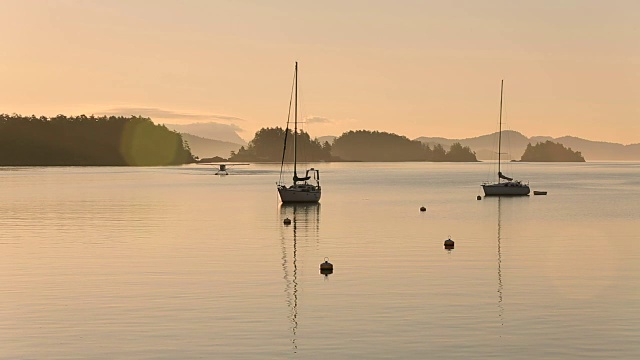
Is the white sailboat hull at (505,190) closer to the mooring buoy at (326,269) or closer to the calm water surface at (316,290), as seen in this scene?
the calm water surface at (316,290)

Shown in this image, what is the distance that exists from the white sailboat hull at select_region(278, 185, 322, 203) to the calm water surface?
25.9 m

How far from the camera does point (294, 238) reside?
68688 millimetres

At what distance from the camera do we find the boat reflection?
37.3 metres

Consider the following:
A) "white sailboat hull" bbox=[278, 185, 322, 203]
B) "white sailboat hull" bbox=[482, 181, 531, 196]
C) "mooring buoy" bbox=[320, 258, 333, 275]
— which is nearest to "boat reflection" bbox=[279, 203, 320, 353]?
"white sailboat hull" bbox=[278, 185, 322, 203]

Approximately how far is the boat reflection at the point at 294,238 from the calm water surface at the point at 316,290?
0.50 ft

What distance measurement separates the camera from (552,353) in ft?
93.5

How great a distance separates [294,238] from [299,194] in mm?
41965

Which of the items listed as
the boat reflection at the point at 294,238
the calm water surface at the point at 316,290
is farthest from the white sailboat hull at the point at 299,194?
the calm water surface at the point at 316,290

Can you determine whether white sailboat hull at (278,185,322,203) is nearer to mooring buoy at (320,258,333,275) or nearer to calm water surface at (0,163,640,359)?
calm water surface at (0,163,640,359)

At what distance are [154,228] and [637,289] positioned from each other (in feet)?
150

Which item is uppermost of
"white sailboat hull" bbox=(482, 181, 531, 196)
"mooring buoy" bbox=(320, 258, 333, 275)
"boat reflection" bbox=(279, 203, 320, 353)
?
"white sailboat hull" bbox=(482, 181, 531, 196)

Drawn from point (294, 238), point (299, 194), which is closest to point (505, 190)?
point (299, 194)

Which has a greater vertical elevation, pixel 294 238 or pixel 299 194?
pixel 299 194

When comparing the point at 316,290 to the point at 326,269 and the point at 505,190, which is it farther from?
the point at 505,190
